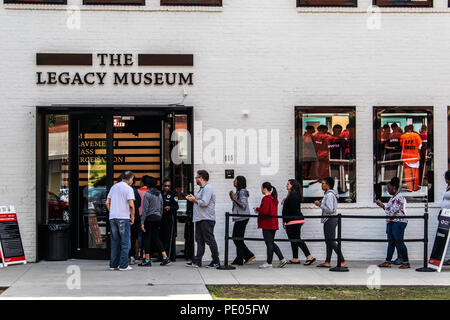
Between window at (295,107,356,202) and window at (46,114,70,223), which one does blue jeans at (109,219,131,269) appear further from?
window at (295,107,356,202)

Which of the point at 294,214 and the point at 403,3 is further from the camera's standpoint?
the point at 403,3

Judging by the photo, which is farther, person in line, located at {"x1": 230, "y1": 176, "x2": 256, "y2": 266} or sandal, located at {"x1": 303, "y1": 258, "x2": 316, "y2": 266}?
sandal, located at {"x1": 303, "y1": 258, "x2": 316, "y2": 266}

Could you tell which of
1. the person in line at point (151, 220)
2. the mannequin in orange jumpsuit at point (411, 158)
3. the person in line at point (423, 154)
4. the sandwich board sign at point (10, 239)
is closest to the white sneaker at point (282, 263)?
the person in line at point (151, 220)

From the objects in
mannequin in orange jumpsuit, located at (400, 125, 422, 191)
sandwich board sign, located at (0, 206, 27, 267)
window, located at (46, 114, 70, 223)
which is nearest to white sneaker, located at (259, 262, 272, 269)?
mannequin in orange jumpsuit, located at (400, 125, 422, 191)

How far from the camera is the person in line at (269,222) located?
533 inches

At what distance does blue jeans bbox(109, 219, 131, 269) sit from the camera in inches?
516

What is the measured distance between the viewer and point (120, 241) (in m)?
13.3

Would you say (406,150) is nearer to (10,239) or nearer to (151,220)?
(151,220)

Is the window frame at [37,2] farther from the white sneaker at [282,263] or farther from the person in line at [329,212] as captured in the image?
the white sneaker at [282,263]

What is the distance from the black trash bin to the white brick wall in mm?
276

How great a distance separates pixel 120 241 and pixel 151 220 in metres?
0.76

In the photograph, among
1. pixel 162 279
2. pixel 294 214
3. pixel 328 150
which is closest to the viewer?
pixel 162 279

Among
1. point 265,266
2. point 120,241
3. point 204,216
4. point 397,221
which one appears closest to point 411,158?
point 397,221
